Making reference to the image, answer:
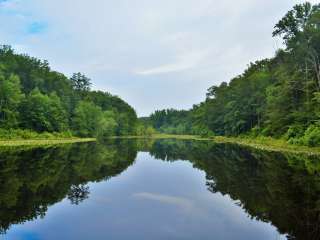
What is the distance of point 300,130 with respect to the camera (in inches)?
1371

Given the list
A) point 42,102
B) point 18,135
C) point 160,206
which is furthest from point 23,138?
point 160,206

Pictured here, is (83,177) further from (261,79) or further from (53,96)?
(53,96)

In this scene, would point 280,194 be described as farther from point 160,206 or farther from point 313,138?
point 313,138

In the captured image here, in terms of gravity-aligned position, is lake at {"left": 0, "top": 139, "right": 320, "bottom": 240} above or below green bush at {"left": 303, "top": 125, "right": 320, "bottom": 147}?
below

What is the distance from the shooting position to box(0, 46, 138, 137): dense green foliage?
62231 millimetres

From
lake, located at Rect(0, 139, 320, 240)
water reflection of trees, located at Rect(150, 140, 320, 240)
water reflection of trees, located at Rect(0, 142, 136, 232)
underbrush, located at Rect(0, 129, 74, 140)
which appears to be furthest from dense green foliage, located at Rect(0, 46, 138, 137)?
water reflection of trees, located at Rect(150, 140, 320, 240)

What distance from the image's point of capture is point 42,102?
229 ft

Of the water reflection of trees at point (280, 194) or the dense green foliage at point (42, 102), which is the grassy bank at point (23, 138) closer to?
the dense green foliage at point (42, 102)

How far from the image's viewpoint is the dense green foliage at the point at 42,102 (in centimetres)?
6223

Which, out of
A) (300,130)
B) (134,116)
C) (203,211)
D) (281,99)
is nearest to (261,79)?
(281,99)

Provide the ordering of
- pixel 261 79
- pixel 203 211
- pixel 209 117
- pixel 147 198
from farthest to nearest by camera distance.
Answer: pixel 209 117 < pixel 261 79 < pixel 147 198 < pixel 203 211

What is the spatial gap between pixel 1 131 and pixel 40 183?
145 ft

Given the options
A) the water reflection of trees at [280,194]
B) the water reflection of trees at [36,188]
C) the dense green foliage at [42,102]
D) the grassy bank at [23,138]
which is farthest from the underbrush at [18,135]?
the water reflection of trees at [280,194]

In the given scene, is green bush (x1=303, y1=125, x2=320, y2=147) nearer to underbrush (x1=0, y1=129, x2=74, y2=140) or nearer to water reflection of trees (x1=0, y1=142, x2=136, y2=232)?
water reflection of trees (x1=0, y1=142, x2=136, y2=232)
